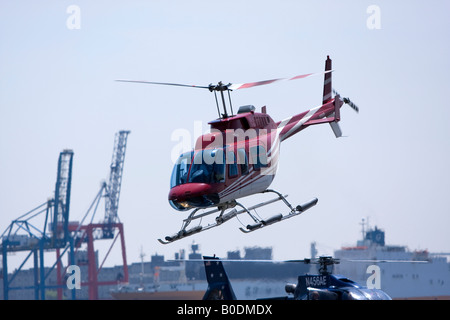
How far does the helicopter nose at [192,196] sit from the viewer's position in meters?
36.4

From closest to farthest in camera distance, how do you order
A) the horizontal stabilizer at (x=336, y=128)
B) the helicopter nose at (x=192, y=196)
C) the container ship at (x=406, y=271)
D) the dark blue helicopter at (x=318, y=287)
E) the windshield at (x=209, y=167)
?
the dark blue helicopter at (x=318, y=287), the helicopter nose at (x=192, y=196), the windshield at (x=209, y=167), the horizontal stabilizer at (x=336, y=128), the container ship at (x=406, y=271)

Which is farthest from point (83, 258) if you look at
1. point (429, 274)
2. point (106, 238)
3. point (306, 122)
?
point (306, 122)

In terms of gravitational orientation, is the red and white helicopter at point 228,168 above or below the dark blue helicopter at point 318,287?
above

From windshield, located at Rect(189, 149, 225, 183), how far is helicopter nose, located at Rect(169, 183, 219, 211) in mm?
363

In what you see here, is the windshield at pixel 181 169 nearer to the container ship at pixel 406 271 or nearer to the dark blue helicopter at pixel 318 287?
the dark blue helicopter at pixel 318 287

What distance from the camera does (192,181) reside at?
121 feet

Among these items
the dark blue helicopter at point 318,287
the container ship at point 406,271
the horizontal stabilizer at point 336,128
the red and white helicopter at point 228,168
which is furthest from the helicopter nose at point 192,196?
the container ship at point 406,271

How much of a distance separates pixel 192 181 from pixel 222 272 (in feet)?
14.2

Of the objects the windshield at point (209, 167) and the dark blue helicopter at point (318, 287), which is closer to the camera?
the dark blue helicopter at point (318, 287)

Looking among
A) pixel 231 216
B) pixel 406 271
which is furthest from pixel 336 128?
pixel 406 271

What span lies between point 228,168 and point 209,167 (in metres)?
0.91

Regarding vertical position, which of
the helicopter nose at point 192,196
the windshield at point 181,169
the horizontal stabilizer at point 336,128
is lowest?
the helicopter nose at point 192,196

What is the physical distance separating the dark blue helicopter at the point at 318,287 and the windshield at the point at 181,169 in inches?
148
